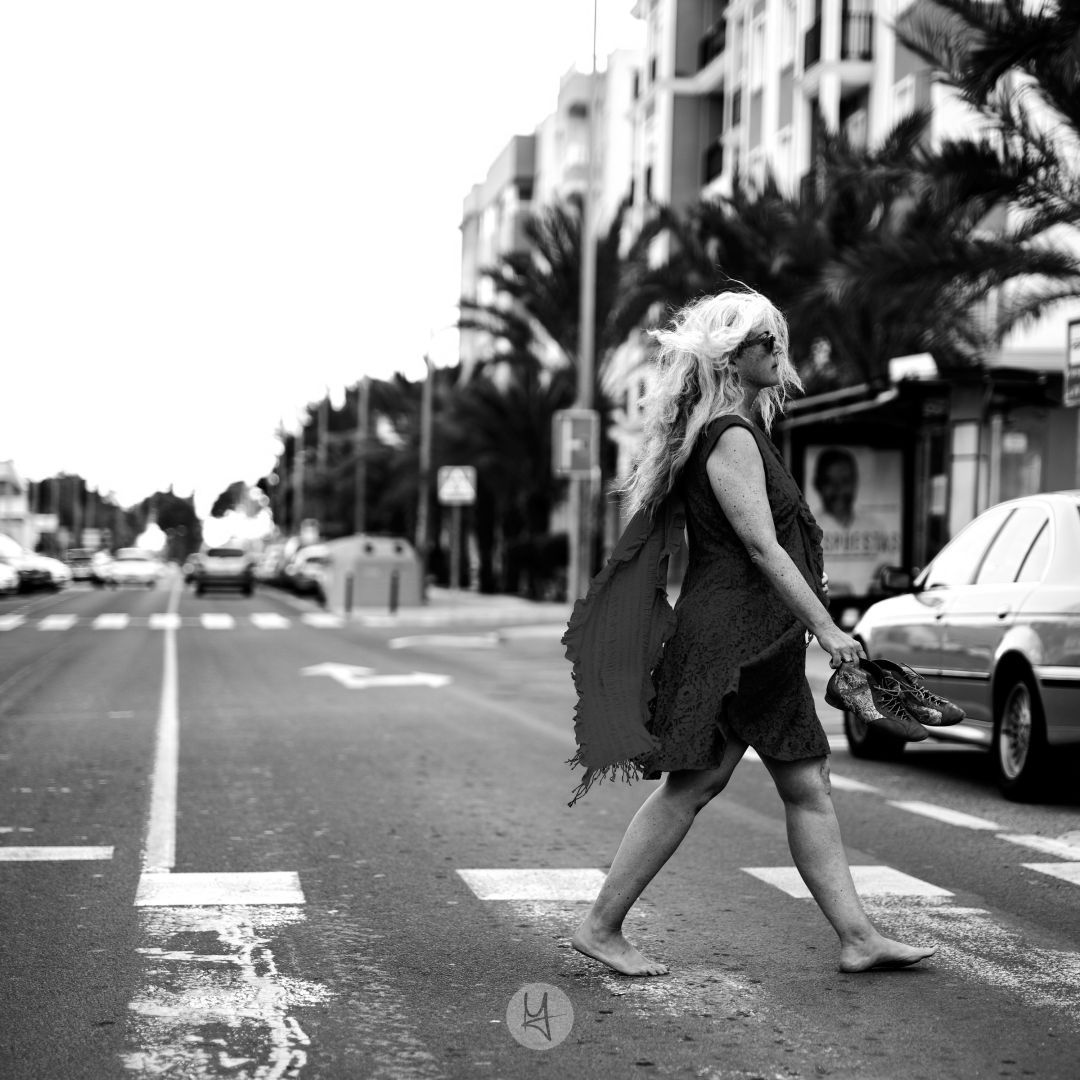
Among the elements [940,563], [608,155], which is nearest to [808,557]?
[940,563]

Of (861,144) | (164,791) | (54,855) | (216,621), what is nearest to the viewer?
(54,855)

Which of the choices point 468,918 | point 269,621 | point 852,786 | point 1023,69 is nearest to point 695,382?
point 468,918

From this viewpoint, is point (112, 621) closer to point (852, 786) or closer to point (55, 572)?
point (852, 786)

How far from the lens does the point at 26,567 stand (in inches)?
2179

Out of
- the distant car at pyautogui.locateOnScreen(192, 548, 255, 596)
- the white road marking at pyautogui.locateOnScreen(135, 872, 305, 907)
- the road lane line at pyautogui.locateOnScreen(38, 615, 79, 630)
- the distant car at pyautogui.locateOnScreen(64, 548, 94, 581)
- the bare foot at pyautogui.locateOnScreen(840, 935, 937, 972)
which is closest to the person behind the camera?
the bare foot at pyautogui.locateOnScreen(840, 935, 937, 972)

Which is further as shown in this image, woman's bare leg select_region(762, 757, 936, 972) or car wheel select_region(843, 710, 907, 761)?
car wheel select_region(843, 710, 907, 761)

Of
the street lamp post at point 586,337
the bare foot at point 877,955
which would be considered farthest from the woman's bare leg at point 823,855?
the street lamp post at point 586,337

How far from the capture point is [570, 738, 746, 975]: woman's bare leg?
17.3 ft

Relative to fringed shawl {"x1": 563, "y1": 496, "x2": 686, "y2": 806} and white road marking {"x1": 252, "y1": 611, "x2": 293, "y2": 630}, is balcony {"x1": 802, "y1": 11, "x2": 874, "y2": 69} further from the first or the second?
fringed shawl {"x1": 563, "y1": 496, "x2": 686, "y2": 806}

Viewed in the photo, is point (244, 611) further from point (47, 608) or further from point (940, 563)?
point (940, 563)

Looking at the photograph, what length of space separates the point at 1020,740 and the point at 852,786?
42.1 inches

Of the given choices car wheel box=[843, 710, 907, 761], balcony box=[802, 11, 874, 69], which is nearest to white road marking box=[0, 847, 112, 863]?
car wheel box=[843, 710, 907, 761]

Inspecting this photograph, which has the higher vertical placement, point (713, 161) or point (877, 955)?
point (713, 161)

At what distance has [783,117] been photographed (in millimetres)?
40000
